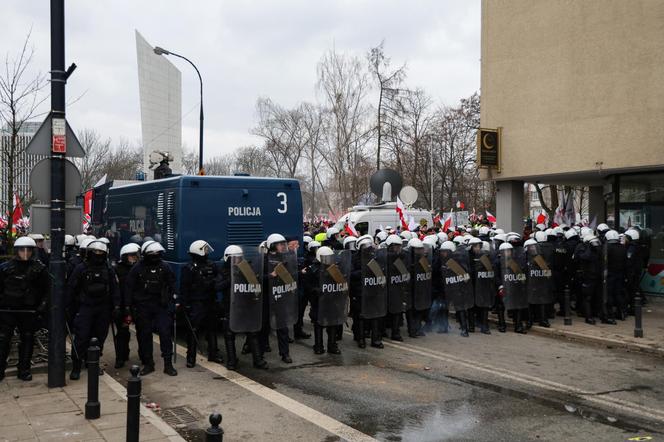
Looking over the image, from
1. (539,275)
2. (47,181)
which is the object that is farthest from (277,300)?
(539,275)

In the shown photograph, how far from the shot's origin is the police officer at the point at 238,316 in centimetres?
835

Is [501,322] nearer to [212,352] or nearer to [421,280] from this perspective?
[421,280]

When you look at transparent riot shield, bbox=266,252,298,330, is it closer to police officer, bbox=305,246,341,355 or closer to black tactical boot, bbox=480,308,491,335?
police officer, bbox=305,246,341,355

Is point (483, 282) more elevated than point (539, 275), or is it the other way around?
point (539, 275)

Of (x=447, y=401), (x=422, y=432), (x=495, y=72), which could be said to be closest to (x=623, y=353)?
(x=447, y=401)

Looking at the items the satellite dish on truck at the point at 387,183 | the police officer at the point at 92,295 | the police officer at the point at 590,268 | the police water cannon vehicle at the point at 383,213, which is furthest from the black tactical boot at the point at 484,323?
the satellite dish on truck at the point at 387,183

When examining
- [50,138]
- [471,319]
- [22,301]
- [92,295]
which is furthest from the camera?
[471,319]

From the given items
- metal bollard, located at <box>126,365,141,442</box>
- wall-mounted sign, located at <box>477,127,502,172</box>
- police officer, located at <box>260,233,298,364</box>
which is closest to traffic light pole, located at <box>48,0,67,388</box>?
police officer, located at <box>260,233,298,364</box>

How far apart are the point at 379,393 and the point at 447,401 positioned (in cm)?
80

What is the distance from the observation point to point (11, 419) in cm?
598

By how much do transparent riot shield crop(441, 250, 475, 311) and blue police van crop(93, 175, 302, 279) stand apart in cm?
278

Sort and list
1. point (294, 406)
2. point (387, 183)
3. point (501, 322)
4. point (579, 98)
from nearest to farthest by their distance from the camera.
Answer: point (294, 406), point (501, 322), point (579, 98), point (387, 183)

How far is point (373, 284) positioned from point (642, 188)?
29.4 ft

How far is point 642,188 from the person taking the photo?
15133mm
